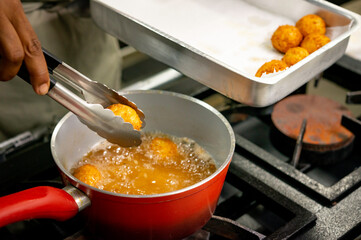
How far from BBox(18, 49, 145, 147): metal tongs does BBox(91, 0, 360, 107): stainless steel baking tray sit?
19 centimetres

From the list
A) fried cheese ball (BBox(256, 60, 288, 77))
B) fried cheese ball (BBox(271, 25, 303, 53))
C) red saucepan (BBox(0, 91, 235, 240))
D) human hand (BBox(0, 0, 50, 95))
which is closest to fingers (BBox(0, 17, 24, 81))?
human hand (BBox(0, 0, 50, 95))

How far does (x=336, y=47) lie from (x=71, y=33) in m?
0.93

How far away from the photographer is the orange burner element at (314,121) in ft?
3.86

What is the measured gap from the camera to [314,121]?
126 centimetres

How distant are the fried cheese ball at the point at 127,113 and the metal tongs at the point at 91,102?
2 centimetres

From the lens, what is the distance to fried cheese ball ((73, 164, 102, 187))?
84 centimetres

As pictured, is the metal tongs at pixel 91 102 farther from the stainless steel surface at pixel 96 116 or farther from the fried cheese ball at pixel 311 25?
the fried cheese ball at pixel 311 25

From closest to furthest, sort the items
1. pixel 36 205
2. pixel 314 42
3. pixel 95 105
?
pixel 36 205
pixel 95 105
pixel 314 42

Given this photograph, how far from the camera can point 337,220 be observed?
2.91ft

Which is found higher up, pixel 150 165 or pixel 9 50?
pixel 9 50

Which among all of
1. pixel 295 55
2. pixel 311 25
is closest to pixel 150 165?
pixel 295 55

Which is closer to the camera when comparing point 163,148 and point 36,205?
point 36,205

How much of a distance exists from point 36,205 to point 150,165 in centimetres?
28

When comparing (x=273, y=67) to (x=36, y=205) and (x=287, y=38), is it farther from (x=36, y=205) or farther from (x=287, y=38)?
(x=36, y=205)
